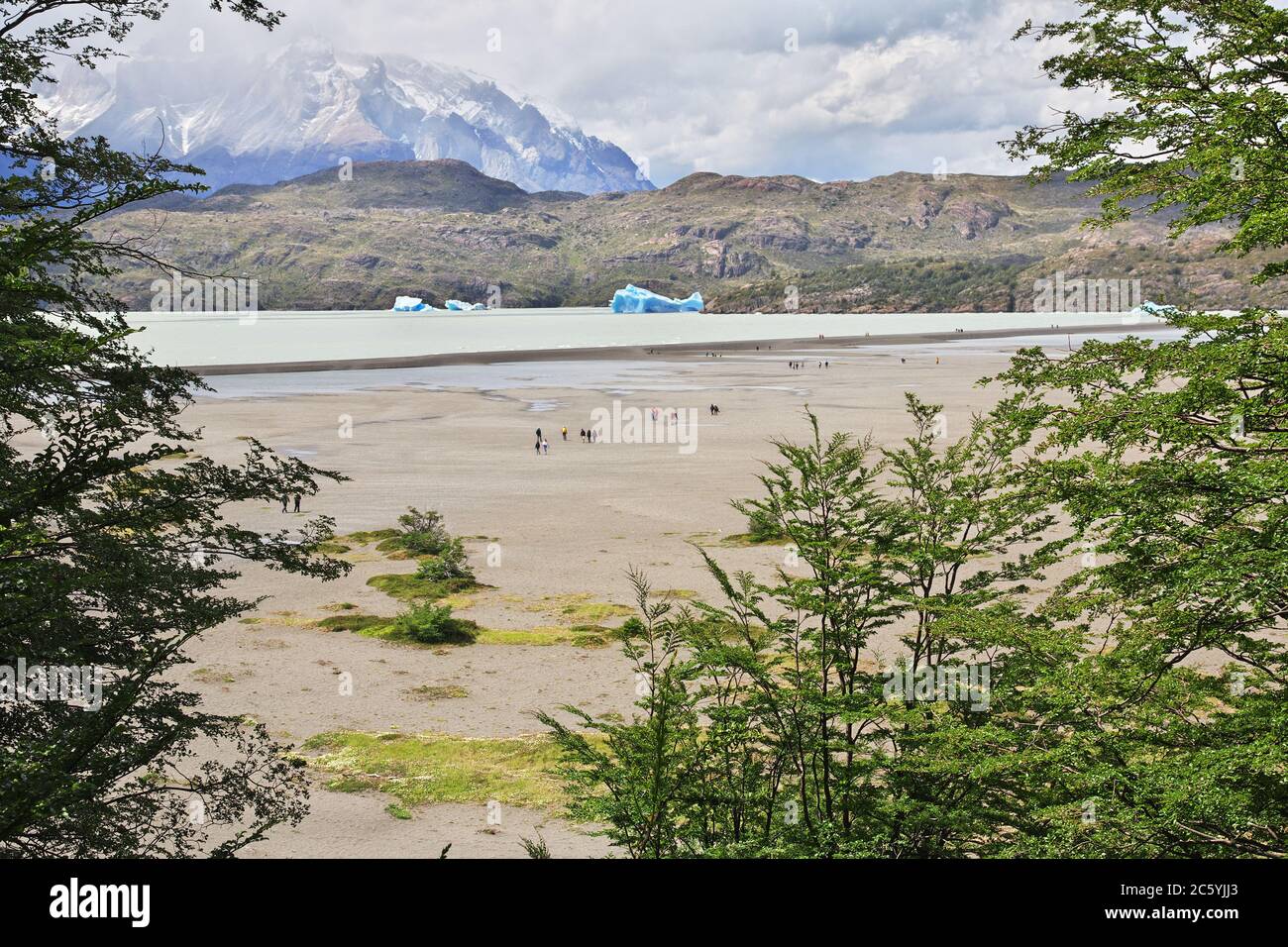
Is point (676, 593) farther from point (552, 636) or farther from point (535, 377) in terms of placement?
point (535, 377)

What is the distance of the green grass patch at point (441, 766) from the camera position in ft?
56.4

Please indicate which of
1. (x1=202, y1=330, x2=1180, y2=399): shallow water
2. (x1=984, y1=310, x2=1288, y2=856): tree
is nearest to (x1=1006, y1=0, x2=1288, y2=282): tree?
(x1=984, y1=310, x2=1288, y2=856): tree

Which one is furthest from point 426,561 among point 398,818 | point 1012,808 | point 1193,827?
point 1193,827

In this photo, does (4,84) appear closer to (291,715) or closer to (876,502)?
(876,502)

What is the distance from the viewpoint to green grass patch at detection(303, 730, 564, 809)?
1720 centimetres

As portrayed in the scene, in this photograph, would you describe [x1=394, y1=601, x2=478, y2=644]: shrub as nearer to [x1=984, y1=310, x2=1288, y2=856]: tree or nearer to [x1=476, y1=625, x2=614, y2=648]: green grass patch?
[x1=476, y1=625, x2=614, y2=648]: green grass patch

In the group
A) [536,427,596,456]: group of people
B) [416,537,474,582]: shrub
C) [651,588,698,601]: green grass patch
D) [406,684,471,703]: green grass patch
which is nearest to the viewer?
[406,684,471,703]: green grass patch

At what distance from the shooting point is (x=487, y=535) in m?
37.7

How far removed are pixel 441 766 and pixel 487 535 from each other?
1978cm

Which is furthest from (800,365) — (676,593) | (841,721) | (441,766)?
(841,721)

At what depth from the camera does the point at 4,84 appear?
29.7ft

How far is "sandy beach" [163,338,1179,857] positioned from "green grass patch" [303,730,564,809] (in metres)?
0.46

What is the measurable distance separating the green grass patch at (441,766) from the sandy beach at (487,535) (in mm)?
456

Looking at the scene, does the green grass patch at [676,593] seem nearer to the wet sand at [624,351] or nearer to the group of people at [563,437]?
the group of people at [563,437]
